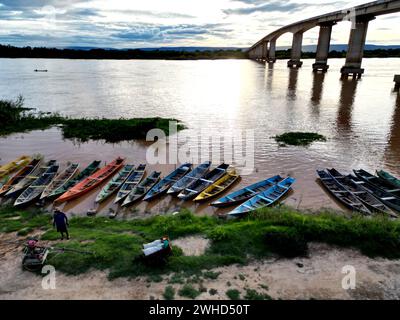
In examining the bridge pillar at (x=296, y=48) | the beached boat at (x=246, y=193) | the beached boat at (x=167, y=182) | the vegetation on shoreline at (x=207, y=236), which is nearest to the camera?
the vegetation on shoreline at (x=207, y=236)

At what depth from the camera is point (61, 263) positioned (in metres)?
8.55

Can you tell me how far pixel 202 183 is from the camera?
1569cm

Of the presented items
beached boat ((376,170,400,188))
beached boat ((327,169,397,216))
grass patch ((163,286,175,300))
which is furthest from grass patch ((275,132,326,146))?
grass patch ((163,286,175,300))

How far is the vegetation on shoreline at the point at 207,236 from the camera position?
28.0 ft

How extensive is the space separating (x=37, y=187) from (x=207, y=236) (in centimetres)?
1001

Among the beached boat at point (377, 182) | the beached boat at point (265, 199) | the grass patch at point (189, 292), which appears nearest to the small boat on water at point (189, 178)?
the beached boat at point (265, 199)

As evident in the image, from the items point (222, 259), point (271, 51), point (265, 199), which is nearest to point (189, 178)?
point (265, 199)

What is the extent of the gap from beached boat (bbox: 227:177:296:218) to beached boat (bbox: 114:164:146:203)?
219 inches

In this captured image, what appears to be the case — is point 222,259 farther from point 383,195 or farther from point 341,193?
point 383,195

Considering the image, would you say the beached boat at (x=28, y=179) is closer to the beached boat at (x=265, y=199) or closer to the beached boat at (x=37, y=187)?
the beached boat at (x=37, y=187)

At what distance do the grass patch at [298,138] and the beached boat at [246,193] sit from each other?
7.80m
